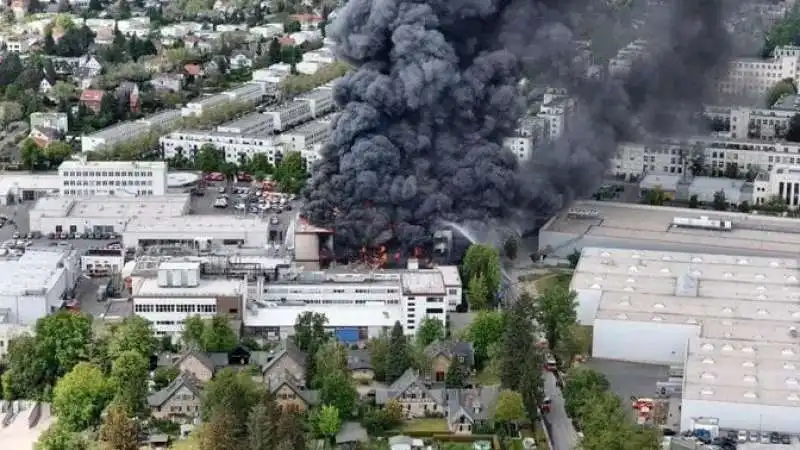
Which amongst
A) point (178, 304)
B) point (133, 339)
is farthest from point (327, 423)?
point (178, 304)

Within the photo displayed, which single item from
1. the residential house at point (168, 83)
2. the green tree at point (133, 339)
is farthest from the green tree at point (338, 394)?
the residential house at point (168, 83)

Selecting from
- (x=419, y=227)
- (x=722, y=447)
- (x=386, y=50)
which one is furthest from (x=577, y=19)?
(x=722, y=447)

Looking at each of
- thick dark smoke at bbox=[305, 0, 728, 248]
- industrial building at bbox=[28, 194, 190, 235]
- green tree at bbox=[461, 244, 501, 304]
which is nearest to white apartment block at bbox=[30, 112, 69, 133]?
industrial building at bbox=[28, 194, 190, 235]

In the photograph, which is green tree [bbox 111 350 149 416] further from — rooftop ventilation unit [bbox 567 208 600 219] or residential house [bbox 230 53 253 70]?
residential house [bbox 230 53 253 70]

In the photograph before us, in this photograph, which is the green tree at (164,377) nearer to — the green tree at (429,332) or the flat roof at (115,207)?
the green tree at (429,332)

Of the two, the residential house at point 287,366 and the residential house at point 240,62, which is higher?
the residential house at point 240,62

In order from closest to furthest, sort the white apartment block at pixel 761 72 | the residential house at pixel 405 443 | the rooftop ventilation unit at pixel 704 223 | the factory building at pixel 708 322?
1. the residential house at pixel 405 443
2. the factory building at pixel 708 322
3. the rooftop ventilation unit at pixel 704 223
4. the white apartment block at pixel 761 72
